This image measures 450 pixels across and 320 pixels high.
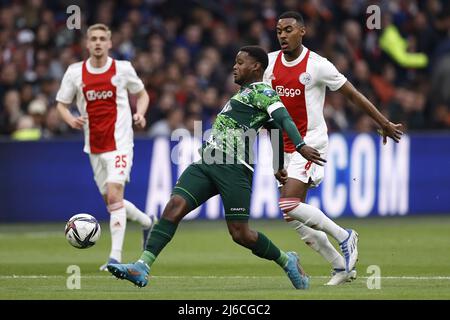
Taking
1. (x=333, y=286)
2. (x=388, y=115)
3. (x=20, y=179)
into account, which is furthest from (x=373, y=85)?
(x=333, y=286)

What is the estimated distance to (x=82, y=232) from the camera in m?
12.1

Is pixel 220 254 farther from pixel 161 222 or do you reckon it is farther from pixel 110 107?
pixel 161 222

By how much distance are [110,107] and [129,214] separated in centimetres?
133

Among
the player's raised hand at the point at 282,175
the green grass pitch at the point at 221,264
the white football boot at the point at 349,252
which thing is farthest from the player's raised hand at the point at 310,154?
the white football boot at the point at 349,252

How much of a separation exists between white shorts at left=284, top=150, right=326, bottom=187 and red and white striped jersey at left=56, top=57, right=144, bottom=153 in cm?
284

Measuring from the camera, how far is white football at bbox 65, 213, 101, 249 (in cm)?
1212

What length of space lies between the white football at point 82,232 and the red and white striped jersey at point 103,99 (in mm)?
2068

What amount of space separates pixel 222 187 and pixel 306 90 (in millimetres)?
1774

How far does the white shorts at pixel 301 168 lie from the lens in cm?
1188

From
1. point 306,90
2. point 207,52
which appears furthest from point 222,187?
point 207,52

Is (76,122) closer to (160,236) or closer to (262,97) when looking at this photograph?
(160,236)
